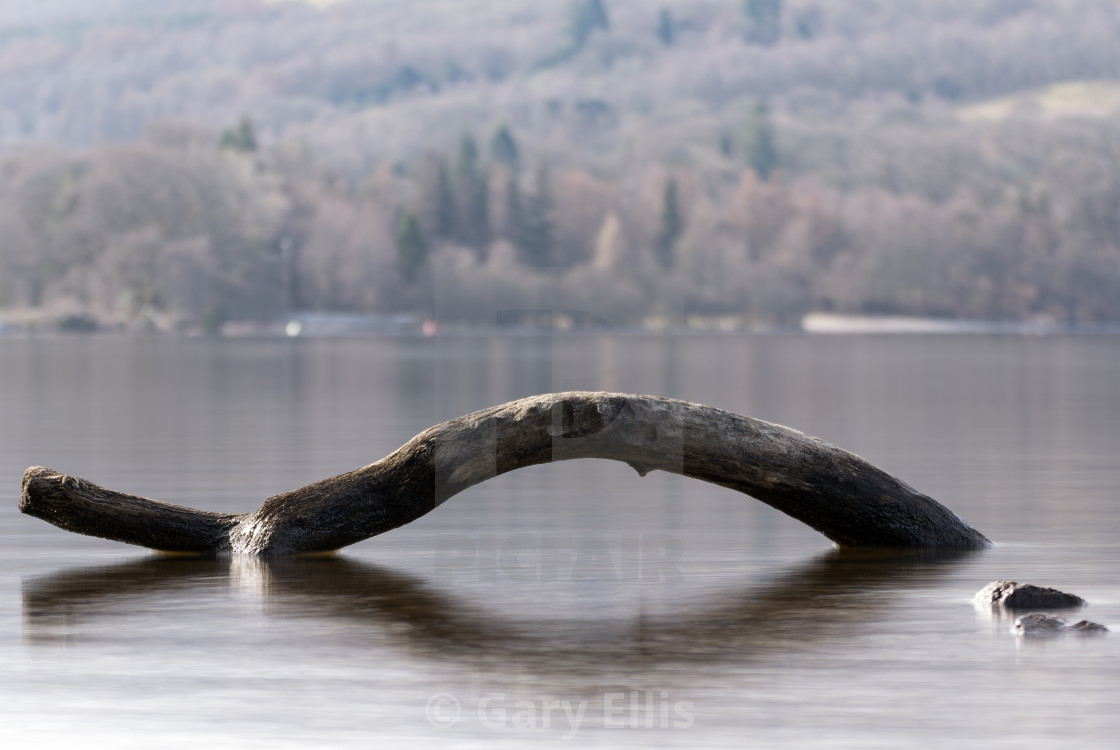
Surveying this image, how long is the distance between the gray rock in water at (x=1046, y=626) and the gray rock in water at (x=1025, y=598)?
0.69 meters

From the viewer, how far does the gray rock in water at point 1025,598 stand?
13.8 meters

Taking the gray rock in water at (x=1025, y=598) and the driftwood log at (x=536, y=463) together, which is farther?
the driftwood log at (x=536, y=463)

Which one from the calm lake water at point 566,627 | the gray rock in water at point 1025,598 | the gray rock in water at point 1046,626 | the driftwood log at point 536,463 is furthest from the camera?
the driftwood log at point 536,463

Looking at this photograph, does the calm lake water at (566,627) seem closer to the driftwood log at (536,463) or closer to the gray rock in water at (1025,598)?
the gray rock in water at (1025,598)

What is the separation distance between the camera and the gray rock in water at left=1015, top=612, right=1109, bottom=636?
12820 millimetres

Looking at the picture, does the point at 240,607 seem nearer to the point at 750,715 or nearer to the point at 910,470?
the point at 750,715

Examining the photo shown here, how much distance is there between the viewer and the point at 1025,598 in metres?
13.8

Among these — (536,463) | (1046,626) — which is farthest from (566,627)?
(1046,626)

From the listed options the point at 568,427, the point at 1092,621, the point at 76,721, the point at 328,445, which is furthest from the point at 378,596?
the point at 328,445

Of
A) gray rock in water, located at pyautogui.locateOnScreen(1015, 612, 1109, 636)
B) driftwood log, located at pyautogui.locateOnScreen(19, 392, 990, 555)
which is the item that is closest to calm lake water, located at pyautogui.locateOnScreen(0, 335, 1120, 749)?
gray rock in water, located at pyautogui.locateOnScreen(1015, 612, 1109, 636)

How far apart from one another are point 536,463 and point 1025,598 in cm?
421

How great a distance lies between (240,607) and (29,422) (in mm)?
28030

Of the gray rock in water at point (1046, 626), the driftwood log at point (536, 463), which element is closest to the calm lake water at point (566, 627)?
the gray rock in water at point (1046, 626)

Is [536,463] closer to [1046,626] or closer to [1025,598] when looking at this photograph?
[1025,598]
